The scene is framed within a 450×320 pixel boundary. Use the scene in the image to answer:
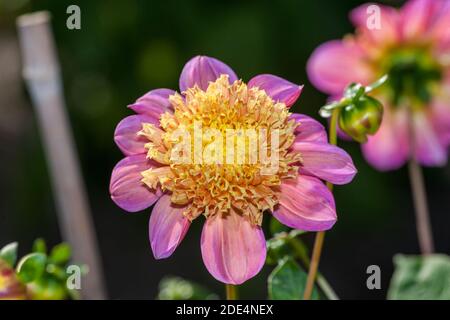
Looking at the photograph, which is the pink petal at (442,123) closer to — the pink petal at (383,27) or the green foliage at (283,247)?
the pink petal at (383,27)

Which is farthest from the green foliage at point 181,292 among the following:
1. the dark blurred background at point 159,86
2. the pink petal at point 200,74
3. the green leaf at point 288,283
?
the dark blurred background at point 159,86

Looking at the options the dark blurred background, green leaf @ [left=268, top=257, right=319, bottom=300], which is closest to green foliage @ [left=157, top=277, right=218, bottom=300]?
green leaf @ [left=268, top=257, right=319, bottom=300]

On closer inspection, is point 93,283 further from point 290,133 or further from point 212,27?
point 212,27

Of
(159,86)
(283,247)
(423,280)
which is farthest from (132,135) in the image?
(159,86)

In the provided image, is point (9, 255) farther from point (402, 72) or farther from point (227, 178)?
point (402, 72)

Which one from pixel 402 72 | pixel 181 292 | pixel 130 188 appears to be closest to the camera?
pixel 130 188

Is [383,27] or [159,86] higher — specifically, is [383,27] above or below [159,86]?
above

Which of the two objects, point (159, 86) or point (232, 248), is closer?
point (232, 248)
